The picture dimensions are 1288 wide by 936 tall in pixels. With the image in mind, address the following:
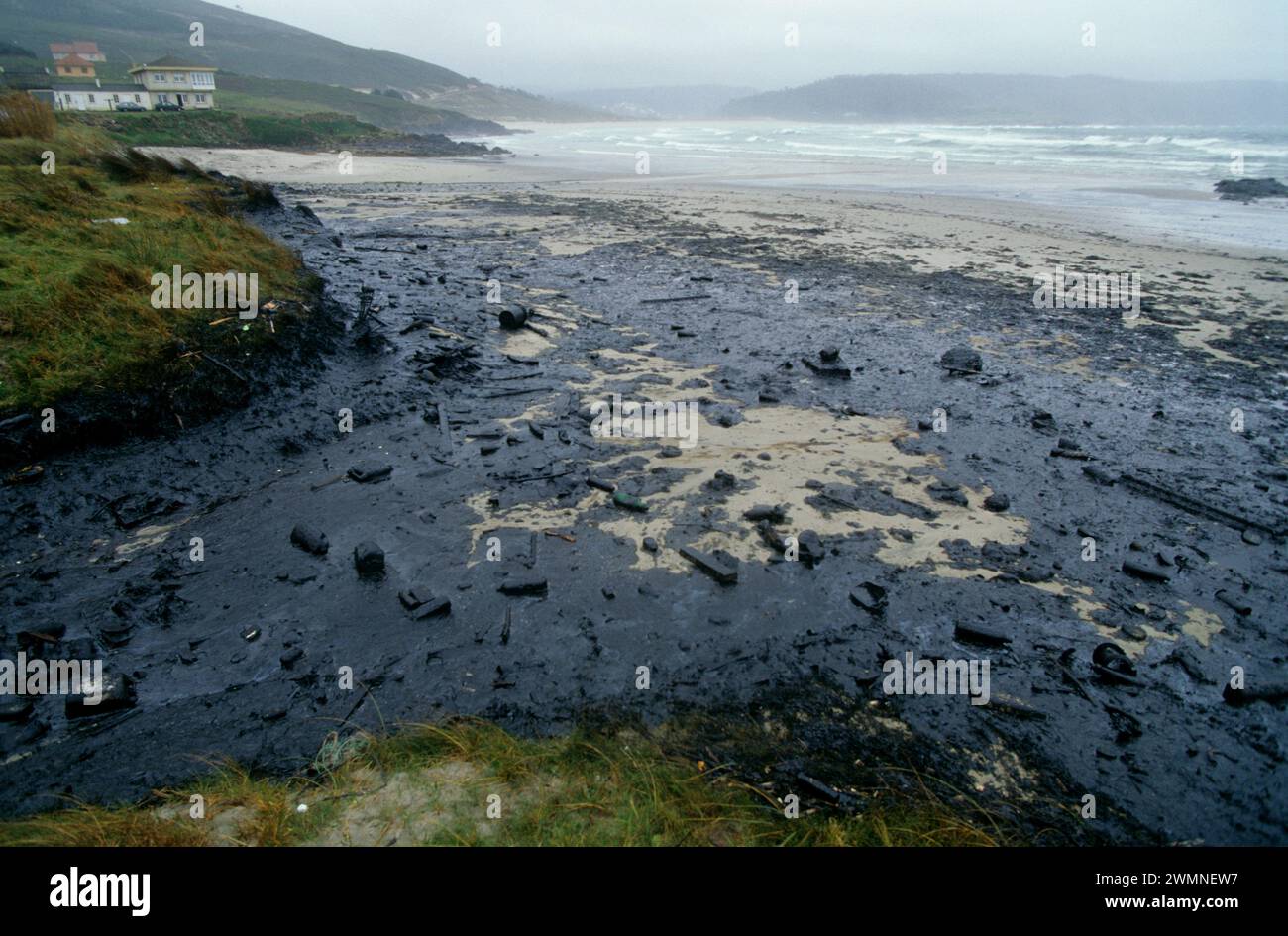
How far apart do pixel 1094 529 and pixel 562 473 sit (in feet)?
16.4

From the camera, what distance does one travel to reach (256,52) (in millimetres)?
135500

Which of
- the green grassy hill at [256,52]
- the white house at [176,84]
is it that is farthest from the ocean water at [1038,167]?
the green grassy hill at [256,52]

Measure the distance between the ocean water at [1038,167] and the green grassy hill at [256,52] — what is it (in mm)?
94893

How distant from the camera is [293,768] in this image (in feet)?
11.3

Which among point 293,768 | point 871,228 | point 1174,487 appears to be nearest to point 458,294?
point 293,768

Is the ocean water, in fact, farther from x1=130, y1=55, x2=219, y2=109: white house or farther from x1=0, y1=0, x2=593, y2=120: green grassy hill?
x1=0, y1=0, x2=593, y2=120: green grassy hill

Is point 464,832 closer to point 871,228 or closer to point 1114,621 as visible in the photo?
point 1114,621

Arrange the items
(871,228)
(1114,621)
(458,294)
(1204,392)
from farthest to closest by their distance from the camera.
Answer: (871,228), (458,294), (1204,392), (1114,621)

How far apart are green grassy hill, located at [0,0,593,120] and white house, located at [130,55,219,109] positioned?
53457 millimetres

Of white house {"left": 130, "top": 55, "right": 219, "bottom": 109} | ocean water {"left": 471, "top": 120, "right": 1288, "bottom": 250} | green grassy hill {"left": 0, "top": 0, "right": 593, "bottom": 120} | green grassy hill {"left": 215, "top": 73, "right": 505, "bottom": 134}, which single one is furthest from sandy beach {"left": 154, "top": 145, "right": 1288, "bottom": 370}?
green grassy hill {"left": 0, "top": 0, "right": 593, "bottom": 120}

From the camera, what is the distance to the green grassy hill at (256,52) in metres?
113

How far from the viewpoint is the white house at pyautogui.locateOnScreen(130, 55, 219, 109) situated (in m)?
59.4

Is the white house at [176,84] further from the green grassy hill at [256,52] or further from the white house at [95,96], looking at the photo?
the green grassy hill at [256,52]
